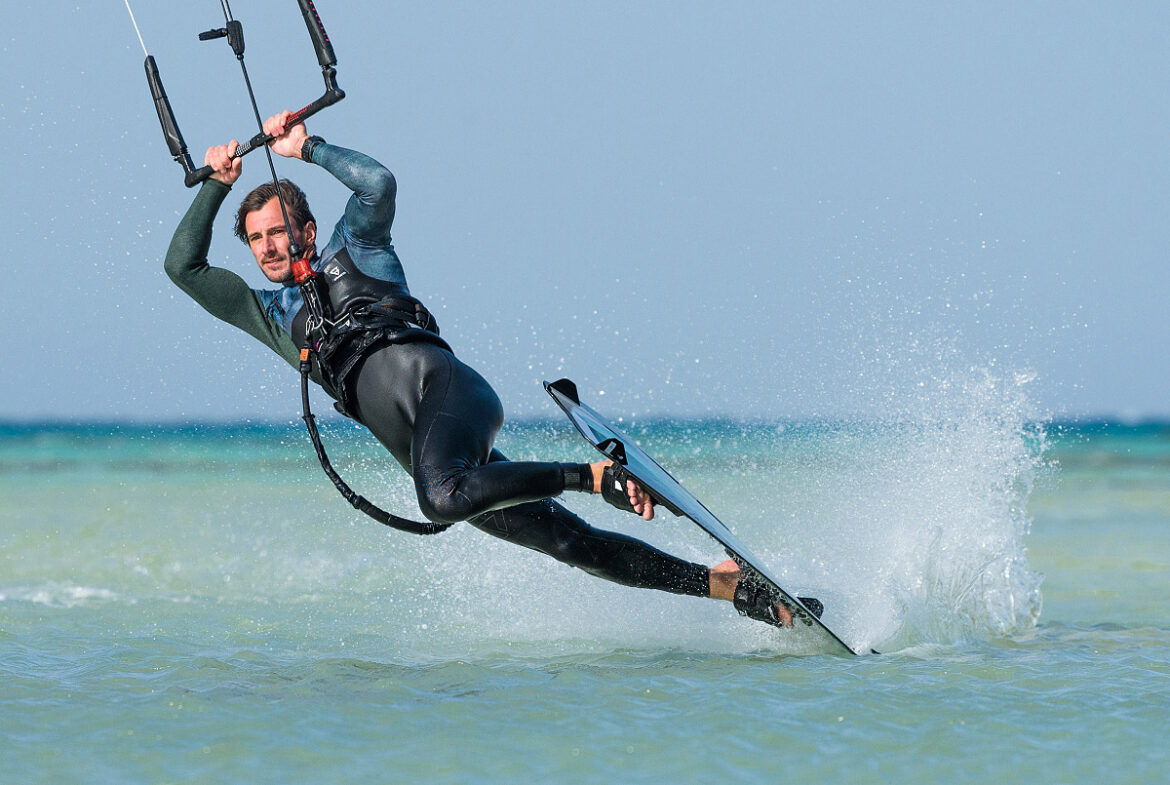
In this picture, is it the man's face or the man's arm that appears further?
the man's face

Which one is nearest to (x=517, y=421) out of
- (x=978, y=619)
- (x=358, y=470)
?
(x=358, y=470)

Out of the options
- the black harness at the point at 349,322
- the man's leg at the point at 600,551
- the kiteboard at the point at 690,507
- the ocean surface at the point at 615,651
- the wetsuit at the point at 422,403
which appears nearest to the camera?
the ocean surface at the point at 615,651

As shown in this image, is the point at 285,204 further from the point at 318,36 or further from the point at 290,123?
the point at 318,36

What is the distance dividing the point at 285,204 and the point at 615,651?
7.07 feet

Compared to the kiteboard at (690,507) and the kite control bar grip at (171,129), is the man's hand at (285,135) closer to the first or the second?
the kite control bar grip at (171,129)

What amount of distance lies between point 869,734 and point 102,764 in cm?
211

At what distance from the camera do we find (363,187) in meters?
4.04

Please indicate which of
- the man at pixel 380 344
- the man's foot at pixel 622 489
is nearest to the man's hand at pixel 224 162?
the man at pixel 380 344

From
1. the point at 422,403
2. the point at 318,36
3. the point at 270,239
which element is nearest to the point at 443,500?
the point at 422,403

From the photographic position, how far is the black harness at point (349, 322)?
4.19m

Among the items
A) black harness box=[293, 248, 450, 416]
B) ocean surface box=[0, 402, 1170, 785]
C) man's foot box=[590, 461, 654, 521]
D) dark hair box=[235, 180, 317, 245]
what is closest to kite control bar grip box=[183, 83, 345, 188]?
dark hair box=[235, 180, 317, 245]

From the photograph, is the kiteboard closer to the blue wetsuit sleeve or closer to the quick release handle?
the blue wetsuit sleeve

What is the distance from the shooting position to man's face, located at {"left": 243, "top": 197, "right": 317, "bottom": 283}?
4270 millimetres

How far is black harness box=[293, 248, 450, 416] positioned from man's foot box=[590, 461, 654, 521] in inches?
38.6
